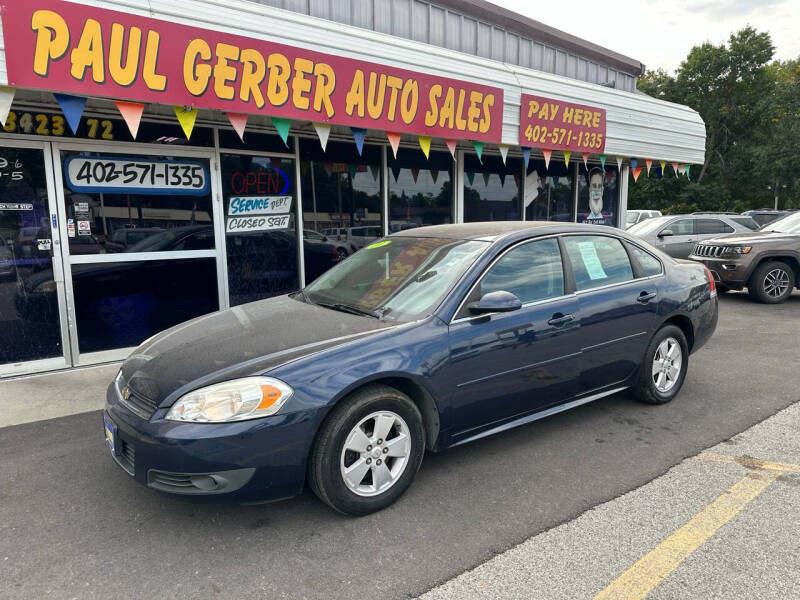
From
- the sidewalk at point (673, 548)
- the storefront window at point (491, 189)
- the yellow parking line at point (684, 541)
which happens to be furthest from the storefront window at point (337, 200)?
the yellow parking line at point (684, 541)

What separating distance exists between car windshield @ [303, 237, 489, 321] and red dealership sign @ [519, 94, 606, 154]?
14.7 feet

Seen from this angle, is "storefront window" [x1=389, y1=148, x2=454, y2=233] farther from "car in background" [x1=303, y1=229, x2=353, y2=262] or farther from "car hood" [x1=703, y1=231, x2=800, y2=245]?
"car hood" [x1=703, y1=231, x2=800, y2=245]

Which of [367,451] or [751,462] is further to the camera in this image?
[751,462]

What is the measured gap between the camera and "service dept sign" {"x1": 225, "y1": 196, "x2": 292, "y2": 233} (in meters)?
6.50

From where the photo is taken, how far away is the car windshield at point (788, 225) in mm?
9422

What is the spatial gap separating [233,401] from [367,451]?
2.44 ft

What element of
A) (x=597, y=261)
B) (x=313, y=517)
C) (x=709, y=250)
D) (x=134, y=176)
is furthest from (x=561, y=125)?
(x=313, y=517)

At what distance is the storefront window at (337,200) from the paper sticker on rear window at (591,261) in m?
3.98

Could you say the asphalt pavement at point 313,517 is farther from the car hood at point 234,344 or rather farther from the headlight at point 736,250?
the headlight at point 736,250

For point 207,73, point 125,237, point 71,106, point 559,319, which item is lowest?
point 559,319

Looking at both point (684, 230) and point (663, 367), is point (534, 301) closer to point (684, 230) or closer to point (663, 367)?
point (663, 367)

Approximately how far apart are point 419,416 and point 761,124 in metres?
41.5

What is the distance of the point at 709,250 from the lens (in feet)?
31.4

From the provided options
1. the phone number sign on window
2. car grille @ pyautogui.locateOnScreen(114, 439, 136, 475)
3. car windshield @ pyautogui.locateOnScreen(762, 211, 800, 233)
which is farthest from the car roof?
car windshield @ pyautogui.locateOnScreen(762, 211, 800, 233)
